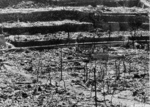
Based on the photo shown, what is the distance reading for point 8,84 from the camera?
23969 mm

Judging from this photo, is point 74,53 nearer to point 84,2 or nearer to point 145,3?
point 84,2

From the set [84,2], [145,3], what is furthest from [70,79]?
[145,3]

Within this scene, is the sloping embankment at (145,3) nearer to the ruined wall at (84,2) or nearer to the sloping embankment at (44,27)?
the ruined wall at (84,2)

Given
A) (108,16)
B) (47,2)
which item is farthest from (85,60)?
(47,2)

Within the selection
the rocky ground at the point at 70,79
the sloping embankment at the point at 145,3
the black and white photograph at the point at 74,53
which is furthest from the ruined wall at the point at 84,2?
the rocky ground at the point at 70,79

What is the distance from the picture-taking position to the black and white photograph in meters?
22.5

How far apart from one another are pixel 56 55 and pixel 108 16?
10.3 metres

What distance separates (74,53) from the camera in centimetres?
3017

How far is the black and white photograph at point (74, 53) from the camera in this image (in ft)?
73.9

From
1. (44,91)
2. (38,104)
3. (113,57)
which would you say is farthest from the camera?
(113,57)

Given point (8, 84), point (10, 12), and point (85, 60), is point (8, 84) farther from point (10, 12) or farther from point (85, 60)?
point (10, 12)

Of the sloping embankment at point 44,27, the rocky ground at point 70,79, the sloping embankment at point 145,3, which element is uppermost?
the sloping embankment at point 145,3

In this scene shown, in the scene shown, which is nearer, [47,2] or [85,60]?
[85,60]

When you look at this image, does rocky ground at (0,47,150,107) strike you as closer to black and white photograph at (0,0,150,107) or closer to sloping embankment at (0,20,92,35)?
black and white photograph at (0,0,150,107)
